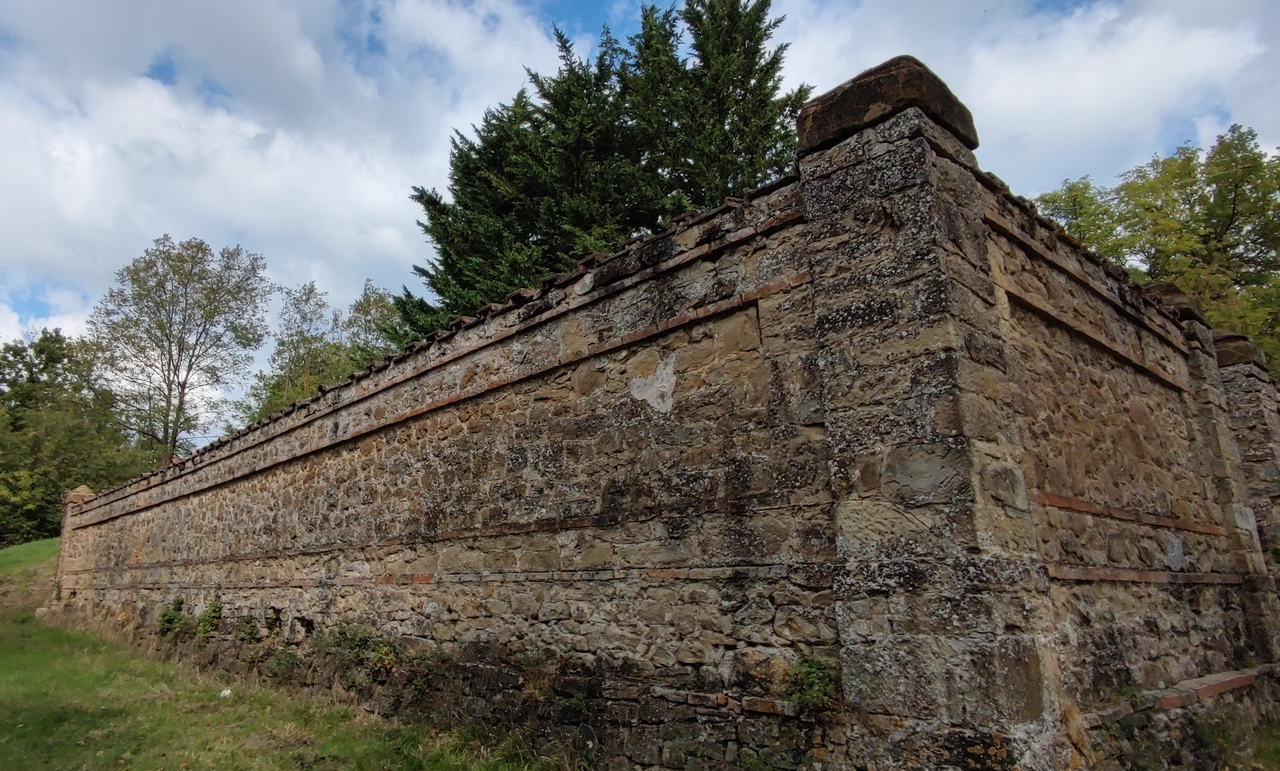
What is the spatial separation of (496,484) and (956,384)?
4050 millimetres

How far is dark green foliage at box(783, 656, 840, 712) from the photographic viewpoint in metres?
4.07

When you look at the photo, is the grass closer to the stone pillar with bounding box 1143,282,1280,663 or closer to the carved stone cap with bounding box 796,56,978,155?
the carved stone cap with bounding box 796,56,978,155

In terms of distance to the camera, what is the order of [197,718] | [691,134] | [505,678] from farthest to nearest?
[691,134], [197,718], [505,678]

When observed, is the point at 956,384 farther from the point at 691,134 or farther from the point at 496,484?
the point at 691,134

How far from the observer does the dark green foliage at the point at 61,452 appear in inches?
1009

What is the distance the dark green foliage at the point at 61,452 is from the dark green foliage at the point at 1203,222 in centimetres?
3117

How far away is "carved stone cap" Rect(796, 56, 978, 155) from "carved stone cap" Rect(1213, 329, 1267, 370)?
536 cm

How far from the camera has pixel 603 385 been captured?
231 inches

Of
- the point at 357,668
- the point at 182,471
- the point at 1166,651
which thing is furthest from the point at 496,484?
the point at 182,471

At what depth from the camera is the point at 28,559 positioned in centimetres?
2067

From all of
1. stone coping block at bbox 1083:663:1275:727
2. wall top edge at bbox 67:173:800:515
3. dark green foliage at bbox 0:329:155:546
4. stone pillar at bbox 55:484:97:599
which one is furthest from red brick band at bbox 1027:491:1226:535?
dark green foliage at bbox 0:329:155:546

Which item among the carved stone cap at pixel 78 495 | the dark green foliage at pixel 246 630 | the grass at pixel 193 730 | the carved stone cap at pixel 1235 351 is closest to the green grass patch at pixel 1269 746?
the carved stone cap at pixel 1235 351

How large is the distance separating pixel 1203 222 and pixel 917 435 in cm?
1960

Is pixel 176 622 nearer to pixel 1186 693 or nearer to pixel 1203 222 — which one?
pixel 1186 693
